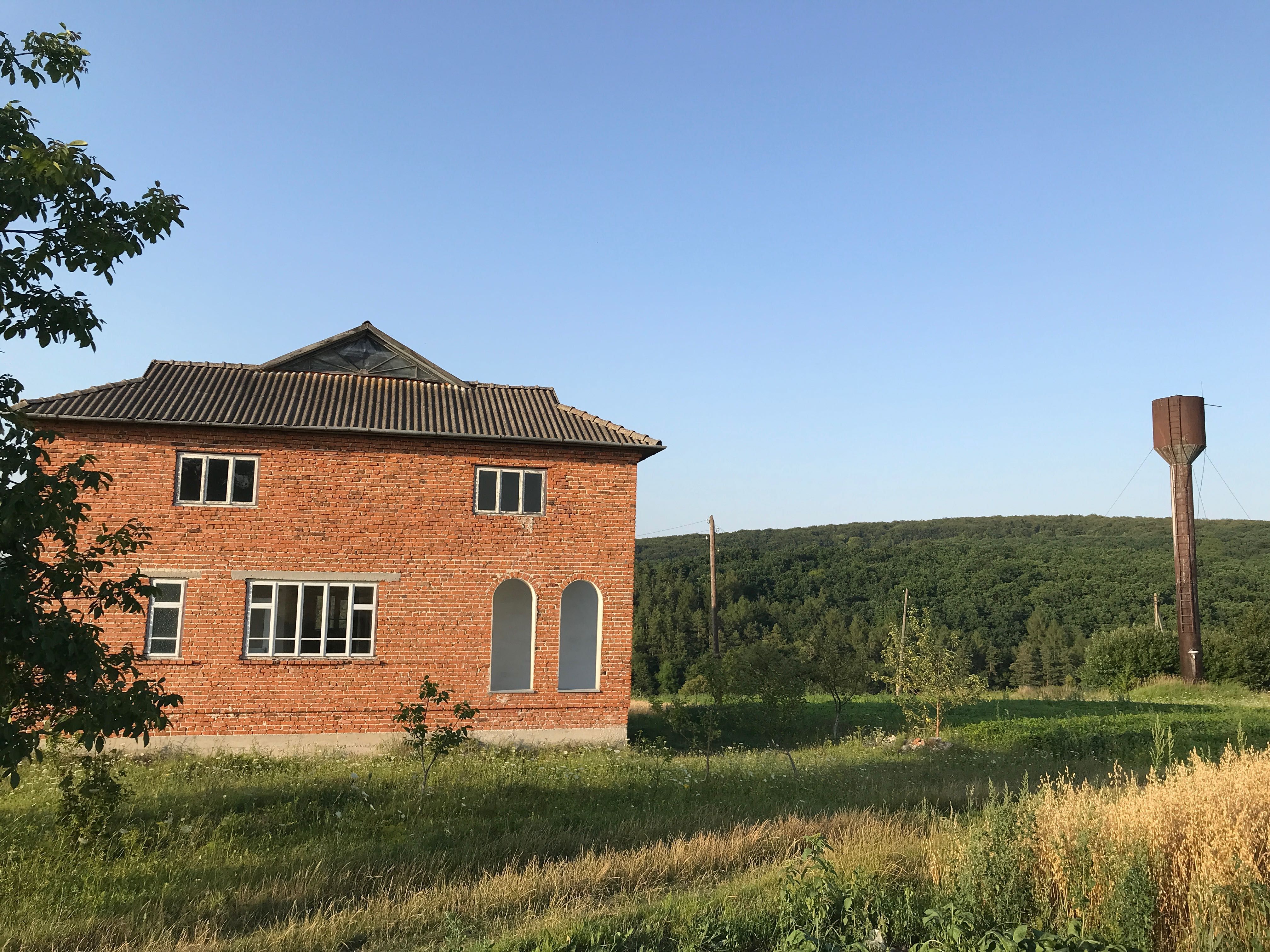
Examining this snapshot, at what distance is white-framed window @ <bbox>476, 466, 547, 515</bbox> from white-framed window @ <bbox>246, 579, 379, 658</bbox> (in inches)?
112

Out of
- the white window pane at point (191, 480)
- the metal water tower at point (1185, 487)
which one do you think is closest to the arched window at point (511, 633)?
the white window pane at point (191, 480)

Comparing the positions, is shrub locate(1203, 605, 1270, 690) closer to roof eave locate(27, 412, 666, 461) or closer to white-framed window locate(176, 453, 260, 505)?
roof eave locate(27, 412, 666, 461)

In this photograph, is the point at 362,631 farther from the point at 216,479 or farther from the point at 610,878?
the point at 610,878

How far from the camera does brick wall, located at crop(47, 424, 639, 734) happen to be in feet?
51.9

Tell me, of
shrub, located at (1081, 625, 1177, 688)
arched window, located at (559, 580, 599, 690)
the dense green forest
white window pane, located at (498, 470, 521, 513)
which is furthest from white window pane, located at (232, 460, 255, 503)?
the dense green forest

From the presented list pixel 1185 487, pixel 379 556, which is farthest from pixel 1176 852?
pixel 1185 487

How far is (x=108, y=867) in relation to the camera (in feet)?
26.9

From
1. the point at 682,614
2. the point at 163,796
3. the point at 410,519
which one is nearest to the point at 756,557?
the point at 682,614

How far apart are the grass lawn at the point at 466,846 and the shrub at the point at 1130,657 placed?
19272 mm

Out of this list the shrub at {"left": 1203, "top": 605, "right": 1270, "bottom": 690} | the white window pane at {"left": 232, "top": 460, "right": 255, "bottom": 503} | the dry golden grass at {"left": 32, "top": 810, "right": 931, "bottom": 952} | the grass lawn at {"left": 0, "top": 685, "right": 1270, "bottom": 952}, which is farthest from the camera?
the shrub at {"left": 1203, "top": 605, "right": 1270, "bottom": 690}

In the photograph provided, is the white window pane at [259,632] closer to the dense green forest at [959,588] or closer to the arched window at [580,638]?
the arched window at [580,638]

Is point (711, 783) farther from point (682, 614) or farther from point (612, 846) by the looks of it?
point (682, 614)

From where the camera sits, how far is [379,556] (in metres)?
16.7

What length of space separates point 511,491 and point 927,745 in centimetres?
1084
